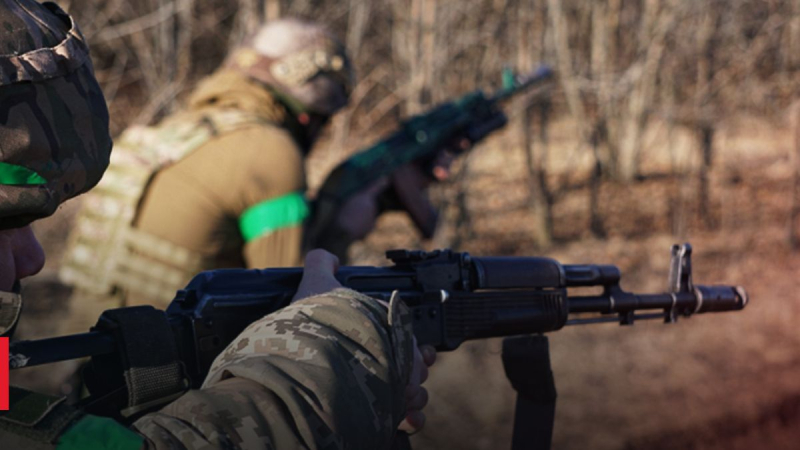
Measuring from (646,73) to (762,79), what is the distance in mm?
2807

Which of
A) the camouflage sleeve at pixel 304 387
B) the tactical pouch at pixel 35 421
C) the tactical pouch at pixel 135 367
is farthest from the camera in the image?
the tactical pouch at pixel 135 367

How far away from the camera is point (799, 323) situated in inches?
335

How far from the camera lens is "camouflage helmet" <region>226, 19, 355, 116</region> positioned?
4125mm

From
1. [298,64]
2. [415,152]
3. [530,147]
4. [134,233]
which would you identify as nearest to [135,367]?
[134,233]

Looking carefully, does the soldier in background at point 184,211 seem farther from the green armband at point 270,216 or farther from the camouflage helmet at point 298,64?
the camouflage helmet at point 298,64

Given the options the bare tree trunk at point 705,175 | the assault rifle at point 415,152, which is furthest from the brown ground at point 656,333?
the assault rifle at point 415,152

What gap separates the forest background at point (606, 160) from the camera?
6844 millimetres

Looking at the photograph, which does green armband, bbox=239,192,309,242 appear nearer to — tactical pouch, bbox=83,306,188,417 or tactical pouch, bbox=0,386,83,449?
tactical pouch, bbox=83,306,188,417

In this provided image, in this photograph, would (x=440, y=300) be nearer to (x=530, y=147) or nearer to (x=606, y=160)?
(x=530, y=147)

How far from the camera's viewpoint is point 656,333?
26.2ft

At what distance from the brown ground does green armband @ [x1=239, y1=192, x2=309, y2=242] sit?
8.09ft

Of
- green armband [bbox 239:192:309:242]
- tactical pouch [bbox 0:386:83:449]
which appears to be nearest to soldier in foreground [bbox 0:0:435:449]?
tactical pouch [bbox 0:386:83:449]

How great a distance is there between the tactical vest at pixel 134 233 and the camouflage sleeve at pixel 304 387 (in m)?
2.21

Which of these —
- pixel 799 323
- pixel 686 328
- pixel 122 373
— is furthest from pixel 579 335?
pixel 122 373
